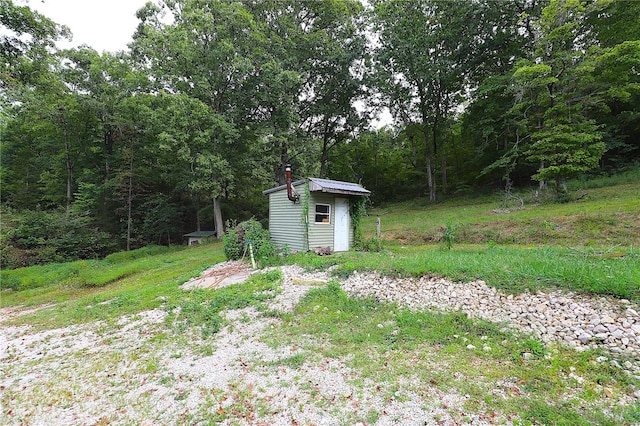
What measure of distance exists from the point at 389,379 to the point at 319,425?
34.7 inches

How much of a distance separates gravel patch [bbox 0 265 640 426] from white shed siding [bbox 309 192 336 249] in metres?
4.24

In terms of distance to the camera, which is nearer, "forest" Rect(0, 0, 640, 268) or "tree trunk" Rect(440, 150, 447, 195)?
"forest" Rect(0, 0, 640, 268)

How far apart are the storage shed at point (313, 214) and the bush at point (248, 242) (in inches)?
35.7

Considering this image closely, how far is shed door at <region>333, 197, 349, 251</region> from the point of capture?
9586mm

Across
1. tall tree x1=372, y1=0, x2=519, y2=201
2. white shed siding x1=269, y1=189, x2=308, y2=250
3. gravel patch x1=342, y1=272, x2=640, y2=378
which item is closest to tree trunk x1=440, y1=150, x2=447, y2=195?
tall tree x1=372, y1=0, x2=519, y2=201

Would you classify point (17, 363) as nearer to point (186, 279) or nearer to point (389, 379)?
point (186, 279)

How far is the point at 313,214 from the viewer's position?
9.05 m

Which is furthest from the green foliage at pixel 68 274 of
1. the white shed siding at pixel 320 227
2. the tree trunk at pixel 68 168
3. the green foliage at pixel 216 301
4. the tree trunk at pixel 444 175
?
the tree trunk at pixel 444 175

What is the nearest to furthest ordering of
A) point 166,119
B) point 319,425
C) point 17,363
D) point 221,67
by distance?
point 319,425 → point 17,363 → point 166,119 → point 221,67

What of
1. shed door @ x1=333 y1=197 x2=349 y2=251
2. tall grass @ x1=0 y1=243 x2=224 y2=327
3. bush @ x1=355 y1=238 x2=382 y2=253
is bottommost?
tall grass @ x1=0 y1=243 x2=224 y2=327

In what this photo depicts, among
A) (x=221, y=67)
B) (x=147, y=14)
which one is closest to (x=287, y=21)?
(x=221, y=67)

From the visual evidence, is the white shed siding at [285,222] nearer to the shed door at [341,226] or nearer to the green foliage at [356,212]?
the shed door at [341,226]

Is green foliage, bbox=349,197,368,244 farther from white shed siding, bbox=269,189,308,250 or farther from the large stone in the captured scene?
the large stone

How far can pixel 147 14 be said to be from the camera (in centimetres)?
1670
